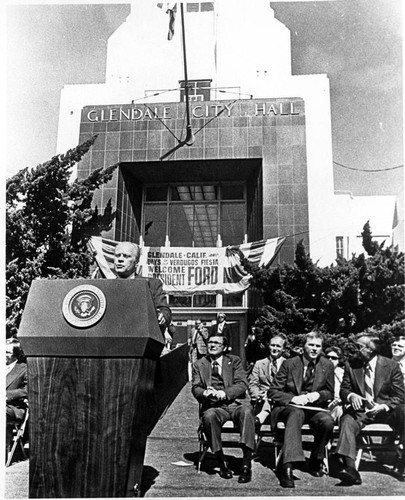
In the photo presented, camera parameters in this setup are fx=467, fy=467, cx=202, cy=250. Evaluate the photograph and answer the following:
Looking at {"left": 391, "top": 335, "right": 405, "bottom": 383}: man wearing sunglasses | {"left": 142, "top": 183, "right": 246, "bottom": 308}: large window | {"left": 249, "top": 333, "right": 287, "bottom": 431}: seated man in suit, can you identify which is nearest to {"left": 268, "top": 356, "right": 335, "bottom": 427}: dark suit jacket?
{"left": 391, "top": 335, "right": 405, "bottom": 383}: man wearing sunglasses

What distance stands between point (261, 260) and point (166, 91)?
4111mm

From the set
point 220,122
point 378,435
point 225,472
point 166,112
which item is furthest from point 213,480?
point 166,112

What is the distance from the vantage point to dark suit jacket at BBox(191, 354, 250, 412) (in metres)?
3.48

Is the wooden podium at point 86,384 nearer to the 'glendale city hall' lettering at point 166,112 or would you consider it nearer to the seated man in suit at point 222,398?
the seated man in suit at point 222,398

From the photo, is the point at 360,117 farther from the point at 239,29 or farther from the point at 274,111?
the point at 239,29

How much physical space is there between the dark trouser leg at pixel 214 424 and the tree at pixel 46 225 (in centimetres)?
230

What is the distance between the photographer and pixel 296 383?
358 centimetres

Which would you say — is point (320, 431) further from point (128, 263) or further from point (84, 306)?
point (84, 306)

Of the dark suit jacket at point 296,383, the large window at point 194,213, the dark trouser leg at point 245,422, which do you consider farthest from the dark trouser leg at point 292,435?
the large window at point 194,213

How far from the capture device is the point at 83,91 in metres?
9.48

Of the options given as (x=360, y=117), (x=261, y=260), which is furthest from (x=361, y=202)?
(x=360, y=117)

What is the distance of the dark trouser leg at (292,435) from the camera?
9.87ft

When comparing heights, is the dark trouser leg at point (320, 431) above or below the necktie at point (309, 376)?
below

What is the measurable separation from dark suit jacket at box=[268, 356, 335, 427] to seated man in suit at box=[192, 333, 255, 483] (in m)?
0.25
